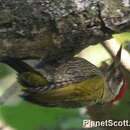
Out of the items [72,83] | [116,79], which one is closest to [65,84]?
[72,83]

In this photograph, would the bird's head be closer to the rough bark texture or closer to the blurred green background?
the blurred green background

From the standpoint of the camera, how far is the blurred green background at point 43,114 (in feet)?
2.62

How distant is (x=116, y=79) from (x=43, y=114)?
0.61 feet

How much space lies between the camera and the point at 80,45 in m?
0.71

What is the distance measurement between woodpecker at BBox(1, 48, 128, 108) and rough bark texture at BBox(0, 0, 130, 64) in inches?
2.4

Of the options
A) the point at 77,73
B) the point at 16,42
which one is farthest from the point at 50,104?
the point at 16,42

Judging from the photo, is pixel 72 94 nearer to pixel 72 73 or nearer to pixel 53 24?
pixel 72 73

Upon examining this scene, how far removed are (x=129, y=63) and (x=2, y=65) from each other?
0.28 m

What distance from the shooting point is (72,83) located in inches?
31.1

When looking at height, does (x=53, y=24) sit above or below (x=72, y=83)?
above

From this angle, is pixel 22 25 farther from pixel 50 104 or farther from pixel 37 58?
pixel 50 104

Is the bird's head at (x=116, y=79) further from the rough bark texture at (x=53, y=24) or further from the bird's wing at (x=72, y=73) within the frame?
the rough bark texture at (x=53, y=24)

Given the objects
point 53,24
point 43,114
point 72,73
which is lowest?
point 43,114

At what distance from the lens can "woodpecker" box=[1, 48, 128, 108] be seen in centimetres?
75
